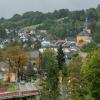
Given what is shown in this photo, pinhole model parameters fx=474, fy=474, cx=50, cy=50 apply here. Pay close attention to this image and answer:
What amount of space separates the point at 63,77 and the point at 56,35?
6057cm

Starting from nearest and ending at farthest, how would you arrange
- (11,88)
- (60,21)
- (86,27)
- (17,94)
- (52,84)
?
1. (52,84)
2. (17,94)
3. (11,88)
4. (86,27)
5. (60,21)

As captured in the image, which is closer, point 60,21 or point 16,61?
point 16,61

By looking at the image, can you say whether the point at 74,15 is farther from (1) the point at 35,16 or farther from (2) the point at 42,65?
(2) the point at 42,65

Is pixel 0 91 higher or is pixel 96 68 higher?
pixel 96 68

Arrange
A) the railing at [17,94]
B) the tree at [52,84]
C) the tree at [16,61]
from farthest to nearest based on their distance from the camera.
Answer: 1. the tree at [16,61]
2. the railing at [17,94]
3. the tree at [52,84]

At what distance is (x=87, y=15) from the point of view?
98500 millimetres

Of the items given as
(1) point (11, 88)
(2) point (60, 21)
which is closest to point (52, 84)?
(1) point (11, 88)

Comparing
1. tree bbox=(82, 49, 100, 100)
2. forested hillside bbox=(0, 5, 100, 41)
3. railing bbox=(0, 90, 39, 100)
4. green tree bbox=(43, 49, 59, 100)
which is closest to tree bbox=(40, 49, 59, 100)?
green tree bbox=(43, 49, 59, 100)

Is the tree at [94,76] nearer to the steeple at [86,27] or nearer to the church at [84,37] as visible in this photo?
the church at [84,37]

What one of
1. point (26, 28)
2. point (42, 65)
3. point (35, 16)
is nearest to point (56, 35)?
point (26, 28)

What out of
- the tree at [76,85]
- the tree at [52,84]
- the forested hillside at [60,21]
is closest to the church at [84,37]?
the forested hillside at [60,21]

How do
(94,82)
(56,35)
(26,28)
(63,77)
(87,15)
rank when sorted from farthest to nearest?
(26,28), (87,15), (56,35), (63,77), (94,82)

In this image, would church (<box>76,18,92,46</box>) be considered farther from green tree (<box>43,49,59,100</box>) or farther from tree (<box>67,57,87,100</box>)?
green tree (<box>43,49,59,100</box>)

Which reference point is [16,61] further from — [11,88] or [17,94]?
[17,94]
